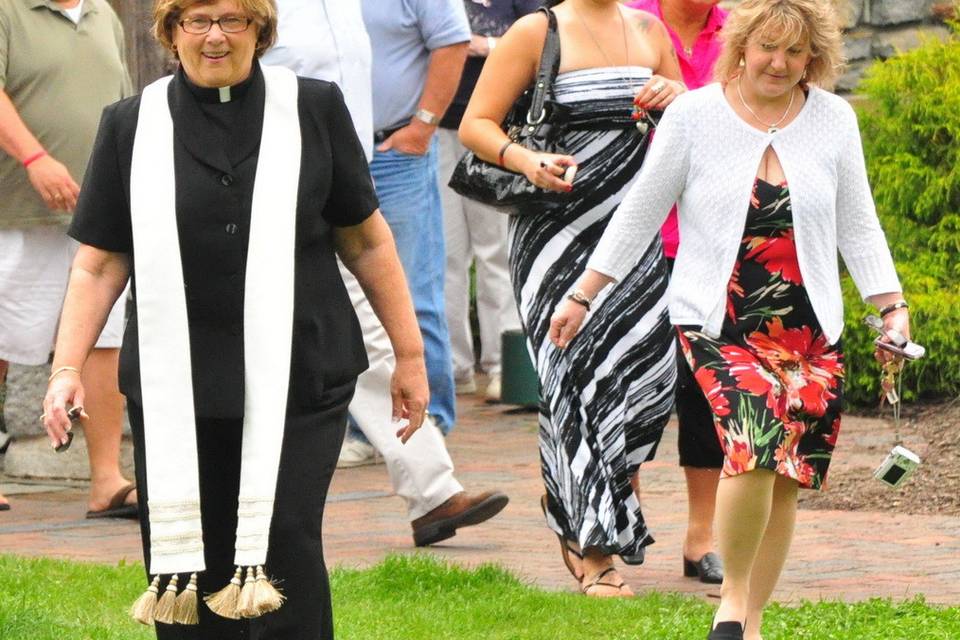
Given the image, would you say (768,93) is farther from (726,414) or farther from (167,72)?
(167,72)

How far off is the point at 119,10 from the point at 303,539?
4935 millimetres

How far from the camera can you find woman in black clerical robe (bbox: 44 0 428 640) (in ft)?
13.2

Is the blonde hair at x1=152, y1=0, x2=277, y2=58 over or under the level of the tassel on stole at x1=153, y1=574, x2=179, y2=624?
over

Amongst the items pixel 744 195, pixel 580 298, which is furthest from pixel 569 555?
pixel 744 195

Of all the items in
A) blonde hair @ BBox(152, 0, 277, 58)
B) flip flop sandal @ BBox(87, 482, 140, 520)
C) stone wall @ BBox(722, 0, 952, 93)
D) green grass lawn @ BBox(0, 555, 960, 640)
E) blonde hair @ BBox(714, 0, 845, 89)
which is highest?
blonde hair @ BBox(152, 0, 277, 58)

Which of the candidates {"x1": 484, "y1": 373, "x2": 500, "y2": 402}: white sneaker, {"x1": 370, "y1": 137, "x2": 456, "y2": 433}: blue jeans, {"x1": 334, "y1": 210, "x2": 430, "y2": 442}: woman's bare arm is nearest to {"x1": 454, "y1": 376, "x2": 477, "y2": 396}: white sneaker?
{"x1": 484, "y1": 373, "x2": 500, "y2": 402}: white sneaker

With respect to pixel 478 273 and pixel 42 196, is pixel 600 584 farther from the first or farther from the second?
pixel 478 273

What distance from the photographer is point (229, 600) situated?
397 cm

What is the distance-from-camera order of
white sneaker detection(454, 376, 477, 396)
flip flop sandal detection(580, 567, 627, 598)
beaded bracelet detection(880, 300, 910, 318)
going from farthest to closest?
white sneaker detection(454, 376, 477, 396) < flip flop sandal detection(580, 567, 627, 598) < beaded bracelet detection(880, 300, 910, 318)

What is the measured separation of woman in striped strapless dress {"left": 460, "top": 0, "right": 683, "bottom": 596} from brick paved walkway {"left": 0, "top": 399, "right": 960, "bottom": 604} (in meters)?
0.28

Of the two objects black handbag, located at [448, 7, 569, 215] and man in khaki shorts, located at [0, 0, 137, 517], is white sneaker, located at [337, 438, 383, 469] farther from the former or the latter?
black handbag, located at [448, 7, 569, 215]

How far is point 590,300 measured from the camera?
527 centimetres

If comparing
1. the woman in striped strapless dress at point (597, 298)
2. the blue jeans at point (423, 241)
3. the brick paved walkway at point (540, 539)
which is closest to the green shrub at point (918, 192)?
the brick paved walkway at point (540, 539)

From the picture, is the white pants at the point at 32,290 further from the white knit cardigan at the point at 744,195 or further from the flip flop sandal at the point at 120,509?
the white knit cardigan at the point at 744,195
